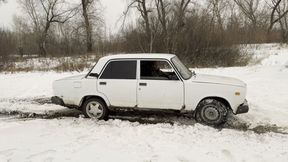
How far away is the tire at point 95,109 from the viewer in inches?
258

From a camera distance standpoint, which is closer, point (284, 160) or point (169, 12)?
point (284, 160)

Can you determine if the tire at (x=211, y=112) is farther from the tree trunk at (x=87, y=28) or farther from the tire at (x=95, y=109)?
the tree trunk at (x=87, y=28)

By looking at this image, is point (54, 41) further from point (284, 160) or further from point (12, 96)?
point (284, 160)

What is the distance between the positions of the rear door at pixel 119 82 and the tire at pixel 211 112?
5.10ft

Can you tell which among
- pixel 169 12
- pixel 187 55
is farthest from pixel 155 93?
pixel 169 12

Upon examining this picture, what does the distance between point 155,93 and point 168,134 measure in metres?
1.09

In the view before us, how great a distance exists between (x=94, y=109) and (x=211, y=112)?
113 inches

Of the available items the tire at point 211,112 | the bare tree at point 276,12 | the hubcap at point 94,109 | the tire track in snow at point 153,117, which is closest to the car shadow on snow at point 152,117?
the tire track in snow at point 153,117

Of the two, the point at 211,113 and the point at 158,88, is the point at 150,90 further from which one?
the point at 211,113

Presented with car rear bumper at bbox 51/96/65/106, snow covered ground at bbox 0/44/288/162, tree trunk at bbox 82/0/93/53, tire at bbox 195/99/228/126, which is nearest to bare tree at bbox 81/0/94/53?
tree trunk at bbox 82/0/93/53

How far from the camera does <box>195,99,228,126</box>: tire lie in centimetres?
594

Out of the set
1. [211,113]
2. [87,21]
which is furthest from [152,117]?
[87,21]

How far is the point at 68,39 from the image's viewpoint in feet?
97.0

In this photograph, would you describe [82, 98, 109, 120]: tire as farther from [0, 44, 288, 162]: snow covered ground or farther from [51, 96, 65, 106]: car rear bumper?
[51, 96, 65, 106]: car rear bumper
